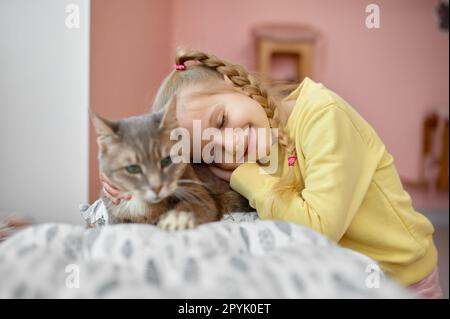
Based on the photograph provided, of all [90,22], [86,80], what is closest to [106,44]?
[90,22]

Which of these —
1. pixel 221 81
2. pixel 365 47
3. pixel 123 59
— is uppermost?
pixel 365 47

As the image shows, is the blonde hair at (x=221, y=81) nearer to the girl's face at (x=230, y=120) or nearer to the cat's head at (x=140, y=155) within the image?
the girl's face at (x=230, y=120)

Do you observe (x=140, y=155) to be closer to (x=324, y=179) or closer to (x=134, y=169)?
(x=134, y=169)

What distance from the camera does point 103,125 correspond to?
636mm

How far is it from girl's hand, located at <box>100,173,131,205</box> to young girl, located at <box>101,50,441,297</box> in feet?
0.62

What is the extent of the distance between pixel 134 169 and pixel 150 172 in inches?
0.9

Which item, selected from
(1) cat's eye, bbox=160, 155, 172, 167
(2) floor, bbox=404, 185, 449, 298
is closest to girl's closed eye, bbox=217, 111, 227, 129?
(1) cat's eye, bbox=160, 155, 172, 167

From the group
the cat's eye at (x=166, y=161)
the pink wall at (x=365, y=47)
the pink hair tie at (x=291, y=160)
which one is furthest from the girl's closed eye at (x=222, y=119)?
the pink wall at (x=365, y=47)

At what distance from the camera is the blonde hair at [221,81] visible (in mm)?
909

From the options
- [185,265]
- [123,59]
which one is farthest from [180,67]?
[123,59]

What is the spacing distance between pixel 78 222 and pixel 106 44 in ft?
2.54
